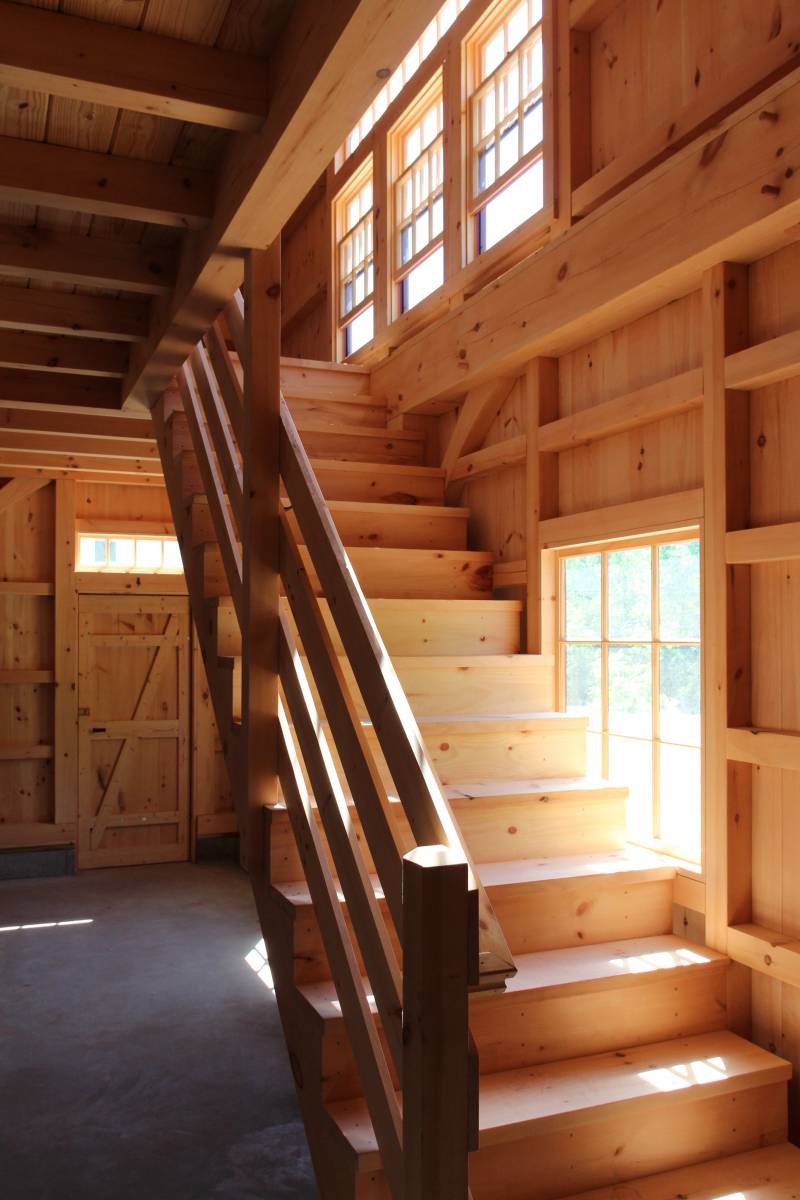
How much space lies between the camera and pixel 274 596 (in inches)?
103

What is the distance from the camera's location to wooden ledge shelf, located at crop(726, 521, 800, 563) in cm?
249

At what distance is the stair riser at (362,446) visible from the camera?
450 centimetres

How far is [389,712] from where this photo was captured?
5.95 feet

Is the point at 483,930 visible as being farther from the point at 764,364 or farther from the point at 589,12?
the point at 589,12

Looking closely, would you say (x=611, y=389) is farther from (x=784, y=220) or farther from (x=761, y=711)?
(x=761, y=711)

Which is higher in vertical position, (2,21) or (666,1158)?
(2,21)

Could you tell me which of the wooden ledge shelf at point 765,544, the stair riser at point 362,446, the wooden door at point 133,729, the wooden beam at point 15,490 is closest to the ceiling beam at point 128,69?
the wooden ledge shelf at point 765,544

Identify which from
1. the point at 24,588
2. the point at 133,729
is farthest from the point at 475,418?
the point at 133,729

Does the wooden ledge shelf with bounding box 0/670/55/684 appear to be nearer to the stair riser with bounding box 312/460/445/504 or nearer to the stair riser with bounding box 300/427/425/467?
the stair riser with bounding box 300/427/425/467

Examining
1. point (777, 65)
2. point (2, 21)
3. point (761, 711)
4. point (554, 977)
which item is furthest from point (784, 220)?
point (554, 977)

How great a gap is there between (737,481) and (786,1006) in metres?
1.43

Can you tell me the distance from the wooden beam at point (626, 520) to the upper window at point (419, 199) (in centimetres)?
196

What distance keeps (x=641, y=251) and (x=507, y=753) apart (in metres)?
1.64

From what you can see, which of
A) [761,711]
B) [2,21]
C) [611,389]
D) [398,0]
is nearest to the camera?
[398,0]
